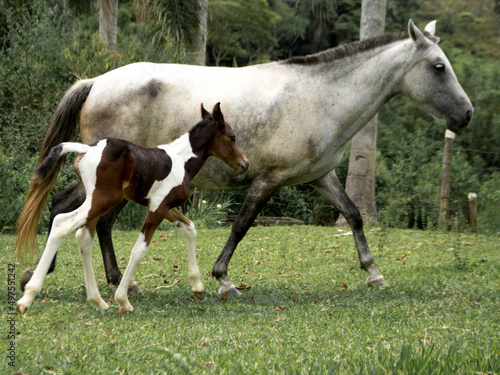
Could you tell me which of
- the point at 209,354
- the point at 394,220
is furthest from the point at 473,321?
the point at 394,220

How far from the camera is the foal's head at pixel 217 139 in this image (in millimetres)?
5215

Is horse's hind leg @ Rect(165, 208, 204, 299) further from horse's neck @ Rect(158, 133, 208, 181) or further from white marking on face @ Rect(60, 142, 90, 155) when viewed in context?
white marking on face @ Rect(60, 142, 90, 155)

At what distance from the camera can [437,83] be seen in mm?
6172

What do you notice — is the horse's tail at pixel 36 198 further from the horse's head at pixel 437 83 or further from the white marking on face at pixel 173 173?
the horse's head at pixel 437 83

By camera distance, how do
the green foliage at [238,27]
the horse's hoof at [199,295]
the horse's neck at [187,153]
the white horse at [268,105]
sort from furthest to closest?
the green foliage at [238,27] → the white horse at [268,105] → the horse's hoof at [199,295] → the horse's neck at [187,153]

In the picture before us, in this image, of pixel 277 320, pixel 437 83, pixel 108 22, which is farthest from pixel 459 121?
pixel 108 22

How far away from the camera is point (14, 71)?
527 inches

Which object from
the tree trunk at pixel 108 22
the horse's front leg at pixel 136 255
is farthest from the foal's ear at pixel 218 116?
the tree trunk at pixel 108 22

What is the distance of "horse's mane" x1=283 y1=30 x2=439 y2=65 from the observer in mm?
6211

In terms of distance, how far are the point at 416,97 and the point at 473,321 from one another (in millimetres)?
2698

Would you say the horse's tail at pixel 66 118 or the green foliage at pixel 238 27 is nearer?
the horse's tail at pixel 66 118

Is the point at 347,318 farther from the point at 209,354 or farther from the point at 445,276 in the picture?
the point at 445,276

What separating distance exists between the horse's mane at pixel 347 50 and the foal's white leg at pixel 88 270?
2.87 m

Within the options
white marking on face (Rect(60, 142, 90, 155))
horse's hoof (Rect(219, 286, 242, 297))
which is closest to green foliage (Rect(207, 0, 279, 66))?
horse's hoof (Rect(219, 286, 242, 297))
